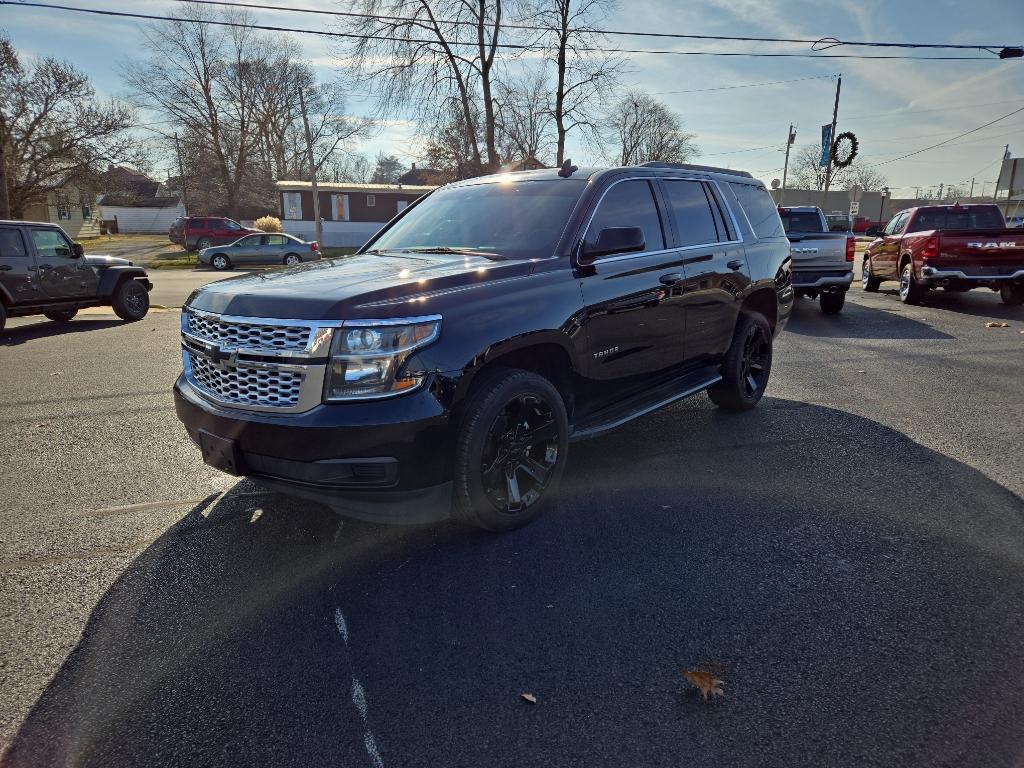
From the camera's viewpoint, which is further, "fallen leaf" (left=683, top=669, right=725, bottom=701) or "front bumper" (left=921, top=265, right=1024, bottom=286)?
"front bumper" (left=921, top=265, right=1024, bottom=286)

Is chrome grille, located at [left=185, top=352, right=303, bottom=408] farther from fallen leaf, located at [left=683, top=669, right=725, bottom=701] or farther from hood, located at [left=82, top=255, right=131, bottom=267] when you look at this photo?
hood, located at [left=82, top=255, right=131, bottom=267]

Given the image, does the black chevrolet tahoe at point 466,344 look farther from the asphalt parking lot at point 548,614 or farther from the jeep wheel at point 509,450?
the asphalt parking lot at point 548,614

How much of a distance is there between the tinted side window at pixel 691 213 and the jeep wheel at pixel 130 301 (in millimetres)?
10533

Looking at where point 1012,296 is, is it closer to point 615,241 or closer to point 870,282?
point 870,282

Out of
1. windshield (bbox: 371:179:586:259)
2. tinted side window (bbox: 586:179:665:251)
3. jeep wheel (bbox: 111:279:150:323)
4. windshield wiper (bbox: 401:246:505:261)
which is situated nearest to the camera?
windshield wiper (bbox: 401:246:505:261)

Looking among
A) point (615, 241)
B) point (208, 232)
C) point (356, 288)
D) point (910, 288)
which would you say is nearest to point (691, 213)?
point (615, 241)

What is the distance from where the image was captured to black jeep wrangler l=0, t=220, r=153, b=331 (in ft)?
33.4

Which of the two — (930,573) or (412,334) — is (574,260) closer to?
(412,334)

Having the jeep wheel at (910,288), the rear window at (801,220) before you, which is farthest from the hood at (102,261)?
the jeep wheel at (910,288)

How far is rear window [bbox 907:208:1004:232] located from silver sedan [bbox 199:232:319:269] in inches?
864

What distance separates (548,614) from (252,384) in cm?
170

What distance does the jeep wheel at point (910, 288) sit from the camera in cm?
1288

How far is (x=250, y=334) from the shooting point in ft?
9.91

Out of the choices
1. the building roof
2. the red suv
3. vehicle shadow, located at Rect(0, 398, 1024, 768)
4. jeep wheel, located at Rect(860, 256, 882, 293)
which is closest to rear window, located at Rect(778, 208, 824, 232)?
jeep wheel, located at Rect(860, 256, 882, 293)
